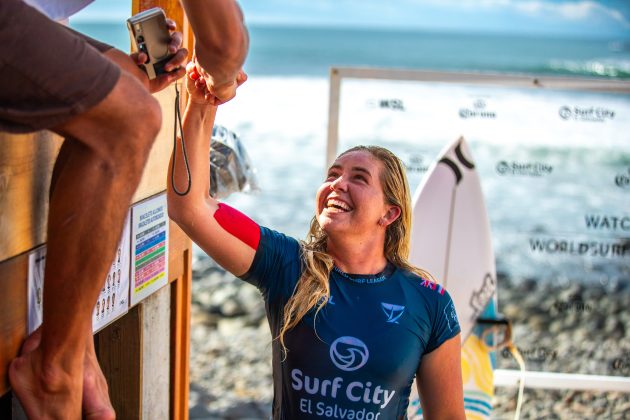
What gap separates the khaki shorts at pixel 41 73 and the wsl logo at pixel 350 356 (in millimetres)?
1056

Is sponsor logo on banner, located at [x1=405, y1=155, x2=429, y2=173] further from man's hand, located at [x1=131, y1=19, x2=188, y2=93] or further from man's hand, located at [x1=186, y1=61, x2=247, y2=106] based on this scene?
man's hand, located at [x1=131, y1=19, x2=188, y2=93]

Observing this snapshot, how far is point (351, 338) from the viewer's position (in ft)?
7.14

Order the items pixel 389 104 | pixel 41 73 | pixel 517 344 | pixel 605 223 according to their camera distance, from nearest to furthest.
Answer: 1. pixel 41 73
2. pixel 389 104
3. pixel 605 223
4. pixel 517 344

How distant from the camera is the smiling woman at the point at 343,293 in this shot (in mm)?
2176

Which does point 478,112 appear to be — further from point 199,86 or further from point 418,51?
point 418,51

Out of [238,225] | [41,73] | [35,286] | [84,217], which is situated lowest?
[238,225]

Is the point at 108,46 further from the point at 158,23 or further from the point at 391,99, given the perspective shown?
the point at 391,99

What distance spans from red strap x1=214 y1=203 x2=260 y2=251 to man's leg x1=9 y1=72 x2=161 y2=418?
0.74 m

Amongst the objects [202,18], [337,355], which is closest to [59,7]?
[202,18]

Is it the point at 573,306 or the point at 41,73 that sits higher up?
the point at 41,73

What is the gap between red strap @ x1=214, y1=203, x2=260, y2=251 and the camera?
223 centimetres

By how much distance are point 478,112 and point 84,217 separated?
323cm

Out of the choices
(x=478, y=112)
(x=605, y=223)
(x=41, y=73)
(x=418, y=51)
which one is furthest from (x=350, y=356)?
(x=418, y=51)

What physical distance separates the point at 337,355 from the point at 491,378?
188 cm
